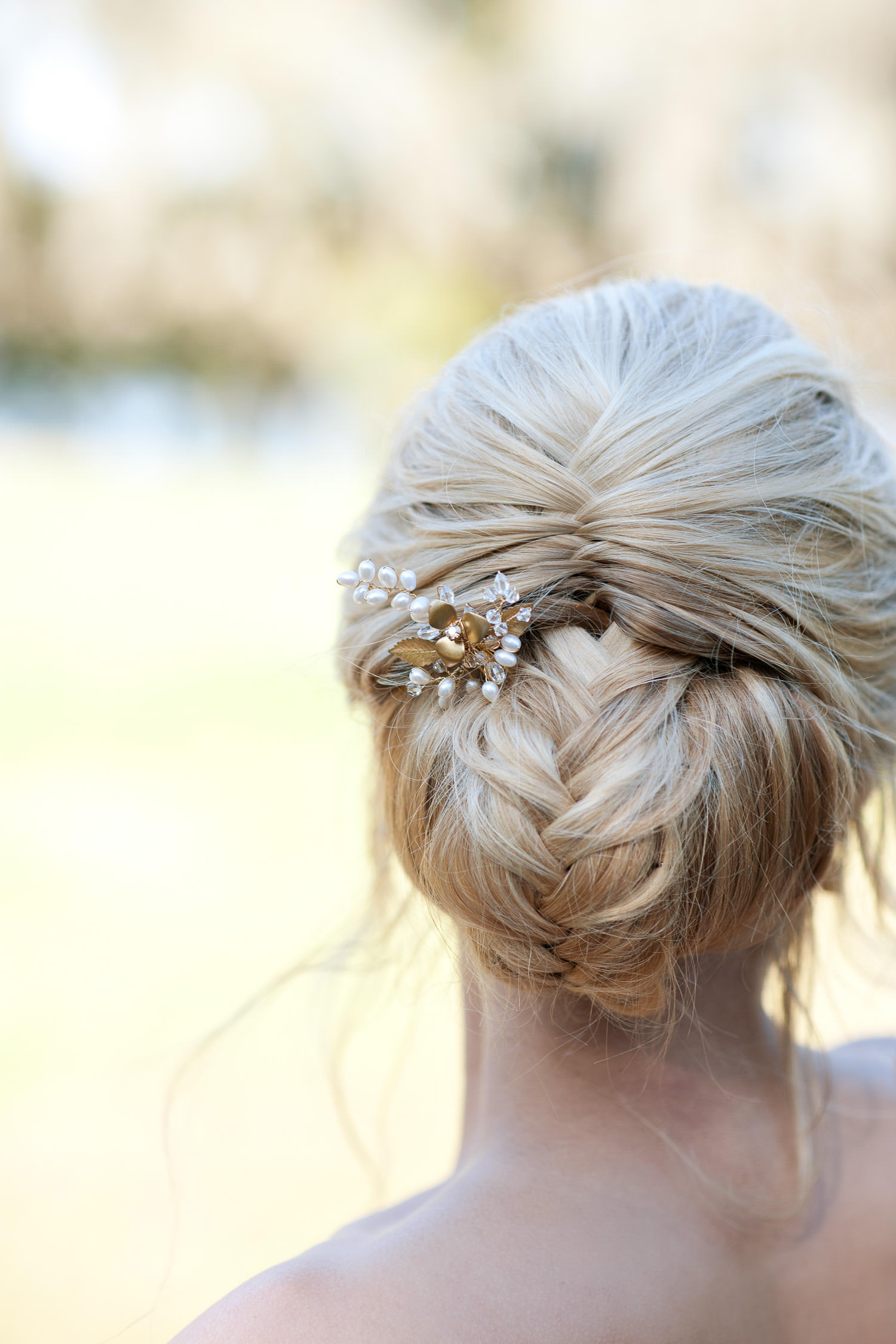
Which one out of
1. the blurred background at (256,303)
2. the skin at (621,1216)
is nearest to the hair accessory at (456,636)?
the skin at (621,1216)

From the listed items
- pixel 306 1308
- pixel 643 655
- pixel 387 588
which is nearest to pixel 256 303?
pixel 387 588

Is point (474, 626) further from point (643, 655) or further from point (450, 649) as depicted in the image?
point (643, 655)

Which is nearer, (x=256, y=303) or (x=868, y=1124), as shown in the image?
(x=868, y=1124)

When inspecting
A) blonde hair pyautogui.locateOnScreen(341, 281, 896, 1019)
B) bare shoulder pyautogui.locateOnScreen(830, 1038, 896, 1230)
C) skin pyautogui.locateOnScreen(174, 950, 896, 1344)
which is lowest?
bare shoulder pyautogui.locateOnScreen(830, 1038, 896, 1230)

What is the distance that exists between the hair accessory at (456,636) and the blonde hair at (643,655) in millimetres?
24

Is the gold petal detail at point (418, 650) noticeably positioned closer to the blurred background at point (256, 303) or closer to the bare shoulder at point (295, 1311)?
the bare shoulder at point (295, 1311)

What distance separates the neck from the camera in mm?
1029

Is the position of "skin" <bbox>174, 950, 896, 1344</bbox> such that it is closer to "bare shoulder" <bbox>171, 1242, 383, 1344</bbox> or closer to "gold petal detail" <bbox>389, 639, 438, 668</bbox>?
"bare shoulder" <bbox>171, 1242, 383, 1344</bbox>

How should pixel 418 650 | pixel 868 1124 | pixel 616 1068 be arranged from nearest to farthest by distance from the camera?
1. pixel 418 650
2. pixel 616 1068
3. pixel 868 1124

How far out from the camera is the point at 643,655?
2.95ft

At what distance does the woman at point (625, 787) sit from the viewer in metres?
0.85

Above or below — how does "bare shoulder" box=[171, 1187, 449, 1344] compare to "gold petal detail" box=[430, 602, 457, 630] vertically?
below

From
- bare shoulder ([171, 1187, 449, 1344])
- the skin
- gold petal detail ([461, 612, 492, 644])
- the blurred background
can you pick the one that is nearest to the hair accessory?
gold petal detail ([461, 612, 492, 644])

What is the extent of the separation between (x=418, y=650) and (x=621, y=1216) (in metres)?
0.62
